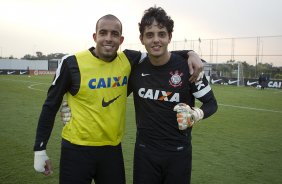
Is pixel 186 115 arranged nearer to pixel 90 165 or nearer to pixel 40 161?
pixel 90 165

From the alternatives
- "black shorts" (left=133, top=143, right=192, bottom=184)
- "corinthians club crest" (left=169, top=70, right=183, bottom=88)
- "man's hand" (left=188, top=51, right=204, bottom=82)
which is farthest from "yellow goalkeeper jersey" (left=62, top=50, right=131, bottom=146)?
"man's hand" (left=188, top=51, right=204, bottom=82)

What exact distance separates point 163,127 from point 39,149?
121 cm

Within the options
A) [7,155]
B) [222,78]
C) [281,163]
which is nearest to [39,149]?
[7,155]

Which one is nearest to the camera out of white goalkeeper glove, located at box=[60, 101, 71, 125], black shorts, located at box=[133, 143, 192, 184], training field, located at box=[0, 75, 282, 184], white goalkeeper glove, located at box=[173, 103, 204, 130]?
white goalkeeper glove, located at box=[173, 103, 204, 130]

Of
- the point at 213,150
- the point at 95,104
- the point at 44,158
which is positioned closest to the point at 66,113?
the point at 95,104

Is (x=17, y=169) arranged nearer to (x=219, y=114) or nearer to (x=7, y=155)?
(x=7, y=155)

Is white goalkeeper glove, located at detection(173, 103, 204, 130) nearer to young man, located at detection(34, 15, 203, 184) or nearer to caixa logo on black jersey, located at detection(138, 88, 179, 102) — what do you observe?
caixa logo on black jersey, located at detection(138, 88, 179, 102)

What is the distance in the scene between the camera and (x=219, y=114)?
507 inches

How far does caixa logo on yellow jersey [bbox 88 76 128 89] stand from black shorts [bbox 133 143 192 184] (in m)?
0.66

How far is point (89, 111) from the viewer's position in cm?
326

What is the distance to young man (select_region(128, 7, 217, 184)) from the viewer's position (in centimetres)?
320

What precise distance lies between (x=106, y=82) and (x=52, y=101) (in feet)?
1.81

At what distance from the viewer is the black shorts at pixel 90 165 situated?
3244 millimetres

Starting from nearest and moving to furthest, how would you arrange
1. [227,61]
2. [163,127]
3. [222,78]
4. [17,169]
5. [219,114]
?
[163,127]
[17,169]
[219,114]
[222,78]
[227,61]
